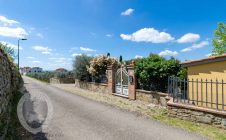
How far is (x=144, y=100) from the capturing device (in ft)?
43.3

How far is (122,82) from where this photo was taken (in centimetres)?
1608

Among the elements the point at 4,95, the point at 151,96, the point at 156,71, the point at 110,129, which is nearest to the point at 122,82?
the point at 151,96

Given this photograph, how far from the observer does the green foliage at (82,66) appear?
23875 mm

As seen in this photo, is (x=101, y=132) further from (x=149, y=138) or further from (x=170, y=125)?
(x=170, y=125)

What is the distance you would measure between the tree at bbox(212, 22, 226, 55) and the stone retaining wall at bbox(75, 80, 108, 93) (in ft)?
60.6

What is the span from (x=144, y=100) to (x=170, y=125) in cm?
581

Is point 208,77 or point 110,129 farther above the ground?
point 208,77

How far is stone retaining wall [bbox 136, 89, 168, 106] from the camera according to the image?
11670 mm

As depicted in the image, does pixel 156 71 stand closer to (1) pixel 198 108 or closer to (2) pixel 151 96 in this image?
(2) pixel 151 96

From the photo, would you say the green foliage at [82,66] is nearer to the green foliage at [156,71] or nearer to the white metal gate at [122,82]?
the white metal gate at [122,82]

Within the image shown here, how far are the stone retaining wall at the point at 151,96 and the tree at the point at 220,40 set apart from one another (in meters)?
19.3

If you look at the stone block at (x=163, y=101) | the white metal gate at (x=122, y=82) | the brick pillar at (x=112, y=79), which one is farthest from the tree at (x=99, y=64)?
the stone block at (x=163, y=101)

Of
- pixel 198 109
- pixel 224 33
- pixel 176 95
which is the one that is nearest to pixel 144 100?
pixel 176 95

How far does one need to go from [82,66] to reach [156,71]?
13.4m
